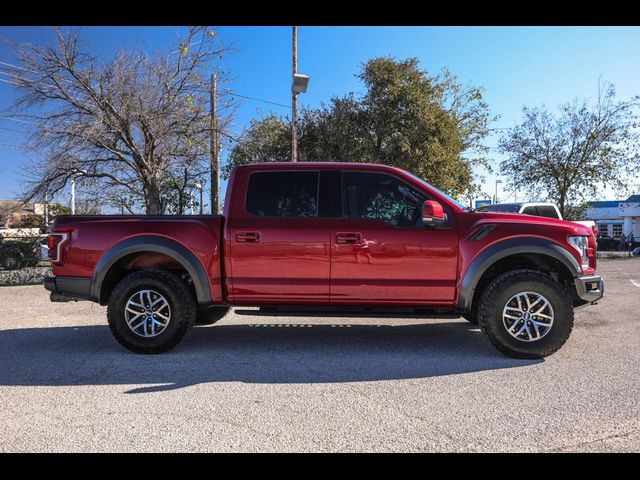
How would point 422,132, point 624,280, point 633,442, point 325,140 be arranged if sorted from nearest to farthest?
point 633,442 < point 624,280 < point 422,132 < point 325,140

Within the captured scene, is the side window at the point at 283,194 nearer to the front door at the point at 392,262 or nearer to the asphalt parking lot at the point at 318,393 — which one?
the front door at the point at 392,262

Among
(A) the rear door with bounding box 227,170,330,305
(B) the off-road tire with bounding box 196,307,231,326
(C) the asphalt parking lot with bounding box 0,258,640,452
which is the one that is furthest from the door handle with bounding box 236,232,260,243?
(B) the off-road tire with bounding box 196,307,231,326

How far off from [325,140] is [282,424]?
17.5 meters

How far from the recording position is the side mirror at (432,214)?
4629 millimetres

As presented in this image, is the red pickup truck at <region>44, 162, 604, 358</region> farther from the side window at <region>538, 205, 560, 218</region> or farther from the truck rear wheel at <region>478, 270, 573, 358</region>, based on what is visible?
the side window at <region>538, 205, 560, 218</region>

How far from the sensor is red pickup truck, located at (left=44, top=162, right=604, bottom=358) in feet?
15.8

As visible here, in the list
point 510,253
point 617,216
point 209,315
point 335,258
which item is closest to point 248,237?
point 335,258

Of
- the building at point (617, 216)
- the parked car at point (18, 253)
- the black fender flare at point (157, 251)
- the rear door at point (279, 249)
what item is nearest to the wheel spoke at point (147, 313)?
the black fender flare at point (157, 251)

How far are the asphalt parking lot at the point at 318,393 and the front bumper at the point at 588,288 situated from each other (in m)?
0.64

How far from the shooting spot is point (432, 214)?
4625mm

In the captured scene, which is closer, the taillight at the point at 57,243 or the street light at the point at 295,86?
the taillight at the point at 57,243
